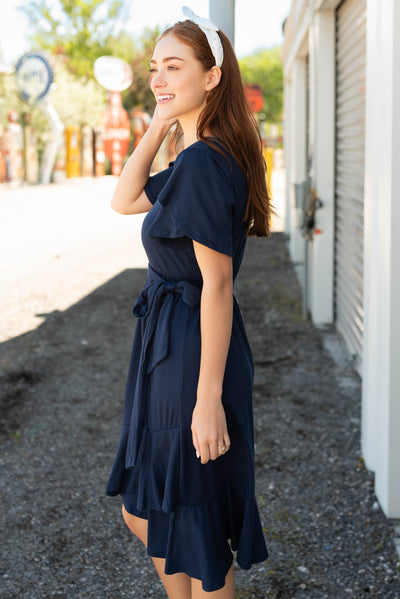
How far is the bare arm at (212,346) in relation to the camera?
1.83m

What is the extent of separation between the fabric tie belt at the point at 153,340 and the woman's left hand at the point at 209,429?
188mm

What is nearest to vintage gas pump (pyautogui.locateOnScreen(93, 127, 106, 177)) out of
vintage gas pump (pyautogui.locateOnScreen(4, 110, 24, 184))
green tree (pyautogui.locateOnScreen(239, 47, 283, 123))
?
vintage gas pump (pyautogui.locateOnScreen(4, 110, 24, 184))

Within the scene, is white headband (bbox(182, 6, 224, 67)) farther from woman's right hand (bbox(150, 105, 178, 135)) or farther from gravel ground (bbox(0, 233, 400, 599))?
gravel ground (bbox(0, 233, 400, 599))

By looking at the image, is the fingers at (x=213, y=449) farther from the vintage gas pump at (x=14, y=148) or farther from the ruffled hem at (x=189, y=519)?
the vintage gas pump at (x=14, y=148)

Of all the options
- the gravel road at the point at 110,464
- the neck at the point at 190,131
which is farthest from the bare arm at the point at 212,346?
the gravel road at the point at 110,464

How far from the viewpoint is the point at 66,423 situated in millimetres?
4898

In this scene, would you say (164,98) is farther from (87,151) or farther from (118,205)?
(87,151)

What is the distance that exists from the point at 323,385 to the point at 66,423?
6.36 feet

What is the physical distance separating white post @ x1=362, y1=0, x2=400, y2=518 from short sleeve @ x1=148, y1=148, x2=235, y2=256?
4.98ft

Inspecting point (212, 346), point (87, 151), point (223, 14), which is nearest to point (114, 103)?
point (87, 151)

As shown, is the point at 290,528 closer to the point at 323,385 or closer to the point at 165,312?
the point at 165,312

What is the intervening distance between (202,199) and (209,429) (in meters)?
0.58

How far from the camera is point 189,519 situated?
1.96m

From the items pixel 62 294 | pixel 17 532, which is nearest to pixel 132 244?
pixel 62 294
